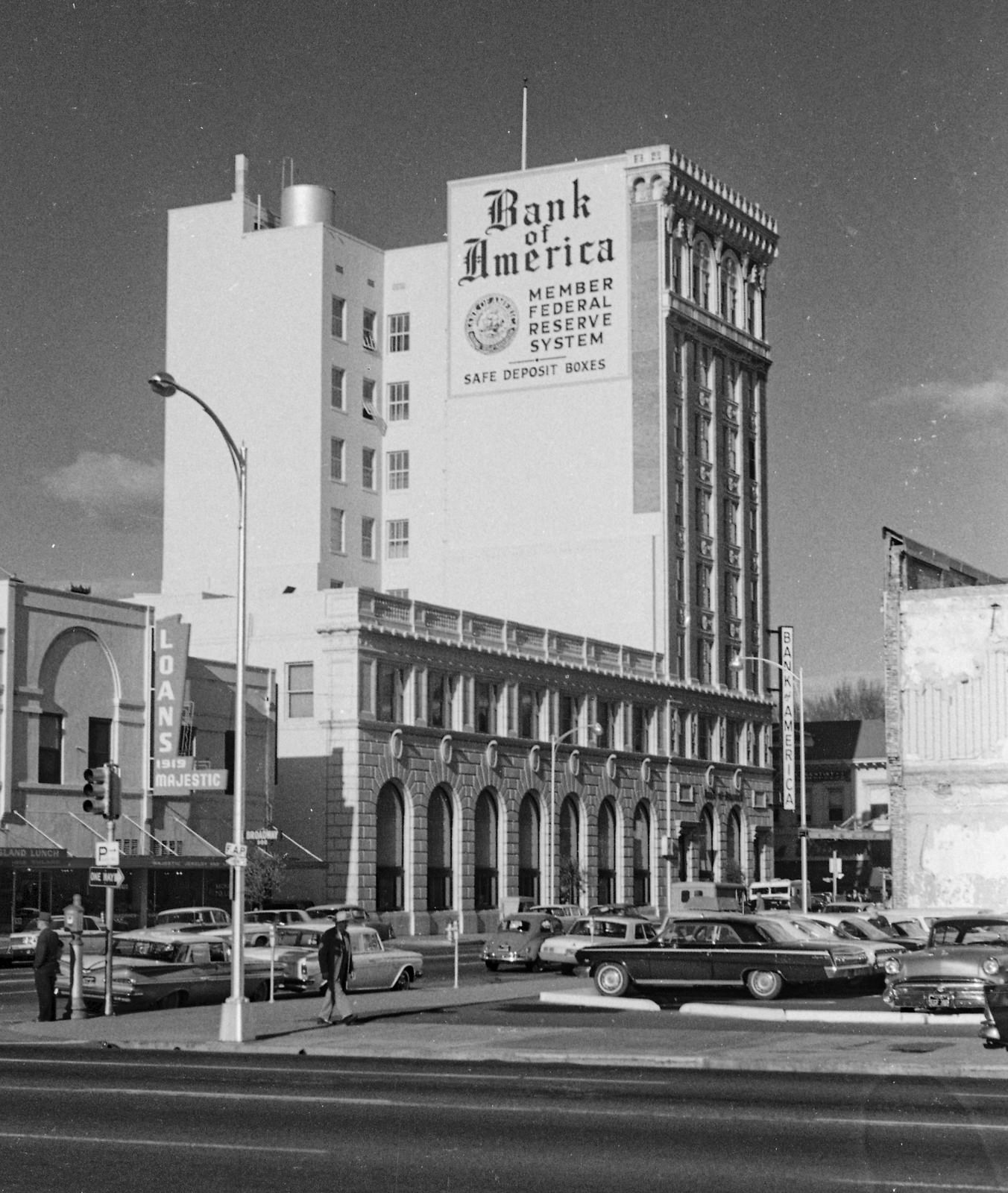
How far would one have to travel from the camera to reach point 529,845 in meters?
85.9

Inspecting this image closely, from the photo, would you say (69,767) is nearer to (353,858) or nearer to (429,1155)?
(353,858)

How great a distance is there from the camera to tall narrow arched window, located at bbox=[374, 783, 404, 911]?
246ft

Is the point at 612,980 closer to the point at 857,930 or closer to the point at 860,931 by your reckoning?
the point at 857,930

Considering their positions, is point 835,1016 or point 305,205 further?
point 305,205

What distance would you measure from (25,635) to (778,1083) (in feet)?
148

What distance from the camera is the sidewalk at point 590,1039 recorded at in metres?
22.5

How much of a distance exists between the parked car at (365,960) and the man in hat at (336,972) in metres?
7.11

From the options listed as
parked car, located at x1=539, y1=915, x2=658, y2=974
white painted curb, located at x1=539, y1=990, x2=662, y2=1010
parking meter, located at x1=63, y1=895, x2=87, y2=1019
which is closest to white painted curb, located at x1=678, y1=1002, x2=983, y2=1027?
white painted curb, located at x1=539, y1=990, x2=662, y2=1010

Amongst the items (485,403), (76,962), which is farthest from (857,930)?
(485,403)

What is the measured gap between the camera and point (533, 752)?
85312 millimetres

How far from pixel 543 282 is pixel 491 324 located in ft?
11.9

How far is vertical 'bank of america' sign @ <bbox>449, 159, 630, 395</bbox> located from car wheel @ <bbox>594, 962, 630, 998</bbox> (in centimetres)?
6744

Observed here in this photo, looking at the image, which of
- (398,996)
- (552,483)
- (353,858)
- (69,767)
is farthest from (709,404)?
(398,996)

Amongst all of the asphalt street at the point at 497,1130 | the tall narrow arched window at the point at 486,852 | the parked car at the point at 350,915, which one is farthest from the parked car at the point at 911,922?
the tall narrow arched window at the point at 486,852
